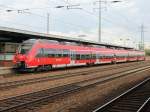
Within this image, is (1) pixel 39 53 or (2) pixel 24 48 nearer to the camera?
(2) pixel 24 48

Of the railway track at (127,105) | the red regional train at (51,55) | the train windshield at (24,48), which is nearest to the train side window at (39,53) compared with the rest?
the red regional train at (51,55)

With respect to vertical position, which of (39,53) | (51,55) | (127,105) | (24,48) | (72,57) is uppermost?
(24,48)

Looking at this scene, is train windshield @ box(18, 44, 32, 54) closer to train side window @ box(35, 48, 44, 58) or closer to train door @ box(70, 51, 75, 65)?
train side window @ box(35, 48, 44, 58)

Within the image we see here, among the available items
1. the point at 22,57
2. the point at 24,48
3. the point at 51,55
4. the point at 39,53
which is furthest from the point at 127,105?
the point at 51,55

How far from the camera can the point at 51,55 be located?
31359mm

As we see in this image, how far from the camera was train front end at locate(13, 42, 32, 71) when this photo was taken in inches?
1109

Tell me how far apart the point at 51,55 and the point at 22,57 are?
3.88 m

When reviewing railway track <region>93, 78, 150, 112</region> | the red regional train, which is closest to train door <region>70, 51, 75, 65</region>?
the red regional train

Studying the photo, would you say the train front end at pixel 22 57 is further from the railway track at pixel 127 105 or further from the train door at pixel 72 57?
the railway track at pixel 127 105

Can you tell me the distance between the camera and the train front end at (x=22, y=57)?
92.4 feet

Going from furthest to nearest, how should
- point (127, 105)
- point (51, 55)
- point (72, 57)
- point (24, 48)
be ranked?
1. point (72, 57)
2. point (51, 55)
3. point (24, 48)
4. point (127, 105)

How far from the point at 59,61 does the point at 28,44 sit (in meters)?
5.34

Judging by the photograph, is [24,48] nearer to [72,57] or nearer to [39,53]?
[39,53]

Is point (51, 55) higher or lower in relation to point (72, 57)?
higher
